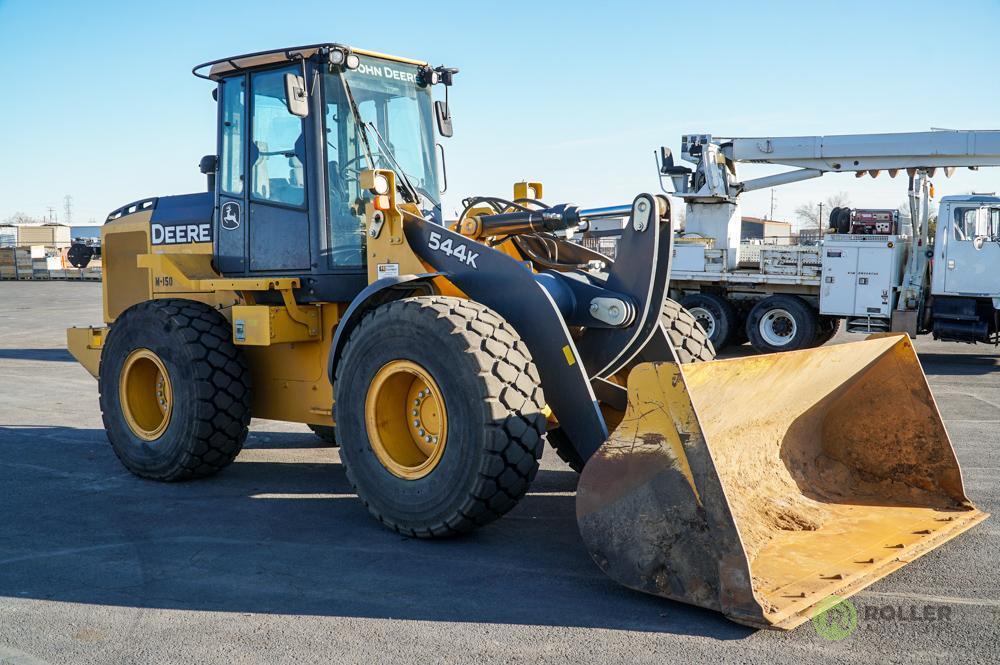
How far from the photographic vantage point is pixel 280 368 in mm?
6680

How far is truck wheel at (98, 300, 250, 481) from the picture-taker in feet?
20.9

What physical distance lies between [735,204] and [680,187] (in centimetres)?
107

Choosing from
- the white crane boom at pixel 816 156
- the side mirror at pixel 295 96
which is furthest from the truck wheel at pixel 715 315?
the side mirror at pixel 295 96

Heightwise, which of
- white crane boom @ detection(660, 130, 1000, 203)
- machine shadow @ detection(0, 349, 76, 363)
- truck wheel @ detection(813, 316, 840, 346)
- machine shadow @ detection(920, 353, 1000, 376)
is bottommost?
machine shadow @ detection(0, 349, 76, 363)

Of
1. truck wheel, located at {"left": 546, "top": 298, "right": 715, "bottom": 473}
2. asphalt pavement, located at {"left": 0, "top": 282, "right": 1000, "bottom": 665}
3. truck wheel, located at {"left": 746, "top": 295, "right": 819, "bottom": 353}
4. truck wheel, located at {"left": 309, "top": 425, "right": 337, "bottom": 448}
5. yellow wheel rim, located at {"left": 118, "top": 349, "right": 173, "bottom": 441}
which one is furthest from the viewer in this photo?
truck wheel, located at {"left": 746, "top": 295, "right": 819, "bottom": 353}

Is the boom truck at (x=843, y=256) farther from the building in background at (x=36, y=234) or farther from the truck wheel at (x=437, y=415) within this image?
the building in background at (x=36, y=234)

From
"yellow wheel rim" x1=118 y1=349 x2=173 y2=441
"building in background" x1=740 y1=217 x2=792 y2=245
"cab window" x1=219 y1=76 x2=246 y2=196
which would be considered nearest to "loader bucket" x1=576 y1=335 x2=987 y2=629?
"yellow wheel rim" x1=118 y1=349 x2=173 y2=441

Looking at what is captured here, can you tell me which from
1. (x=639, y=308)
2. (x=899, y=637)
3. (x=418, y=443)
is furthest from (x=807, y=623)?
(x=418, y=443)

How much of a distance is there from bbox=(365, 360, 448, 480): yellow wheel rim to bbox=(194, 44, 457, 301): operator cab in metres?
1.22

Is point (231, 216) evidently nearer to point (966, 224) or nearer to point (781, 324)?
point (781, 324)

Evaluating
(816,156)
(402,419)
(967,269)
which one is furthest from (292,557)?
(816,156)

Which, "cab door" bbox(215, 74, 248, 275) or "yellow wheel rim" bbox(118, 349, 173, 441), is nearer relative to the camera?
"yellow wheel rim" bbox(118, 349, 173, 441)

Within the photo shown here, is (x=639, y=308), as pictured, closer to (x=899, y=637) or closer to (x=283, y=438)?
(x=899, y=637)

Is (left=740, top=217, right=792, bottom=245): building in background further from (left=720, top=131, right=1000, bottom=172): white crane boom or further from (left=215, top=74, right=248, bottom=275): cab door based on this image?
(left=215, top=74, right=248, bottom=275): cab door
